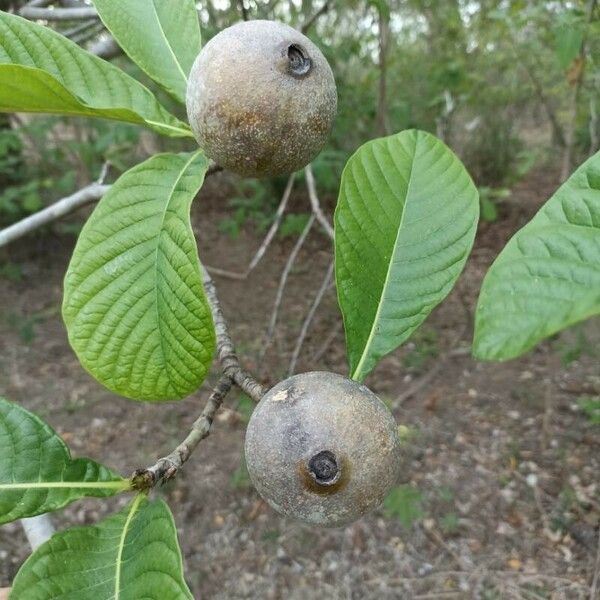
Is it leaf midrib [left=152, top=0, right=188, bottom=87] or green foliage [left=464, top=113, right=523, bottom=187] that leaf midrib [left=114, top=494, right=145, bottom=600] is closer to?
leaf midrib [left=152, top=0, right=188, bottom=87]

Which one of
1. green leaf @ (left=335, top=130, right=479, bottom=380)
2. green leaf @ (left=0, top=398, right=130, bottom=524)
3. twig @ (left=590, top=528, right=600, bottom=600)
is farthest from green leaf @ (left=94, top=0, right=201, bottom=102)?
twig @ (left=590, top=528, right=600, bottom=600)

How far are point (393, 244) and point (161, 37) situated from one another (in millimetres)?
719

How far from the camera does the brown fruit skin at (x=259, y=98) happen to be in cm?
106

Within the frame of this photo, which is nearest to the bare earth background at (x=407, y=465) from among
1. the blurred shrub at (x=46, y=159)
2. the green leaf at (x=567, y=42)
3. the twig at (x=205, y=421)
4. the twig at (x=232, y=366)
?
the blurred shrub at (x=46, y=159)

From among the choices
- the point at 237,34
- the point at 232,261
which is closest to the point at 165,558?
the point at 237,34

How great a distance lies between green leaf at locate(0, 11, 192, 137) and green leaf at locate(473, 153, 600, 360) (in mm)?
718

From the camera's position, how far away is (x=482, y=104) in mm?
7895

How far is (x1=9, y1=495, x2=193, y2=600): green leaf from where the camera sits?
3.58 feet

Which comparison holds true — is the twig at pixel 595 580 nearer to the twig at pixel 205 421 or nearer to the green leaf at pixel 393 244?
the green leaf at pixel 393 244

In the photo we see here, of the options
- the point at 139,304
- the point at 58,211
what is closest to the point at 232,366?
the point at 139,304

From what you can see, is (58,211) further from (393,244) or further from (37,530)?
(393,244)

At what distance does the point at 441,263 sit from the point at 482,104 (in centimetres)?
727

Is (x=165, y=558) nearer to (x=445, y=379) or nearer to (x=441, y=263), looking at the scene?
(x=441, y=263)

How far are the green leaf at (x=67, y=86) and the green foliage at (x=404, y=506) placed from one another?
111 inches
